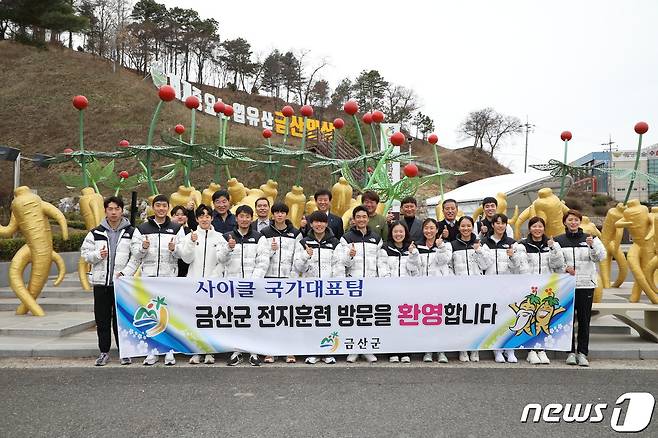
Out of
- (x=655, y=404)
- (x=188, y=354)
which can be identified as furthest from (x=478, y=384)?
(x=188, y=354)

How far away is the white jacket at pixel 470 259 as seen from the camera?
512 centimetres

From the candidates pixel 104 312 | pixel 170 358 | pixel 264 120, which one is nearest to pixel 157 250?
pixel 104 312

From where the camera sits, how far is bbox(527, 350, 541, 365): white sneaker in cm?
496

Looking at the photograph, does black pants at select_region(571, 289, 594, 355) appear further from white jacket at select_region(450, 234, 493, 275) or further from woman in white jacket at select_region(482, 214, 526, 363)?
white jacket at select_region(450, 234, 493, 275)

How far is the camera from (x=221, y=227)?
227 inches

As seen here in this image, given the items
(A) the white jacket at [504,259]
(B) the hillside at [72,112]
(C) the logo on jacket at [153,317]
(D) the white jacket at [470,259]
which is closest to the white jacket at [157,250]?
(C) the logo on jacket at [153,317]

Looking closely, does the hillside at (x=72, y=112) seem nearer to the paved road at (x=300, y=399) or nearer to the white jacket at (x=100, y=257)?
the white jacket at (x=100, y=257)

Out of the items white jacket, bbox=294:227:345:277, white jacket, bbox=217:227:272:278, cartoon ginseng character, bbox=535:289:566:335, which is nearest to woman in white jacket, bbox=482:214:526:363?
cartoon ginseng character, bbox=535:289:566:335

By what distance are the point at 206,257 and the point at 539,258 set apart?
3330 mm

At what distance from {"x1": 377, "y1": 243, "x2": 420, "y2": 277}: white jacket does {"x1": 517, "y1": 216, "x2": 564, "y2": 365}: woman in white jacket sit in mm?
1082

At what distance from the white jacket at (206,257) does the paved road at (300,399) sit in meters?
0.91

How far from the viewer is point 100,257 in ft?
15.9

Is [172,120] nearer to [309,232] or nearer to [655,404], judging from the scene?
[309,232]

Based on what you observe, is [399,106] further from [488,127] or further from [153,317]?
[153,317]
